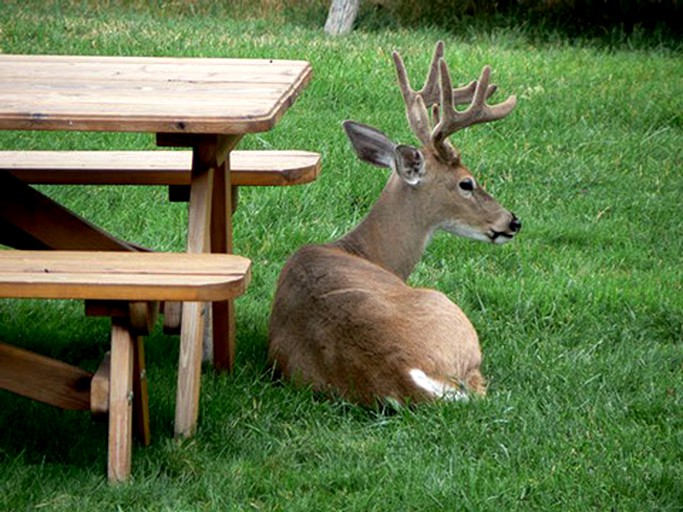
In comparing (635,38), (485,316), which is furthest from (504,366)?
(635,38)

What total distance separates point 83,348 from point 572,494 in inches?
91.4

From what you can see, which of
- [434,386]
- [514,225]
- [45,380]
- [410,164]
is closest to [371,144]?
[410,164]

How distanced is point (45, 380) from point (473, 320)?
2206 mm

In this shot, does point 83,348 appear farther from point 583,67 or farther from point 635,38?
point 635,38

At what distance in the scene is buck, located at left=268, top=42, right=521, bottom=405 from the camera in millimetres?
4969

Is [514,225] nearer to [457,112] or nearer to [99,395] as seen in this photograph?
[457,112]

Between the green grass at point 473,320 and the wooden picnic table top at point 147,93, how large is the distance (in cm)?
102

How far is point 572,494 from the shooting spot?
4254 mm

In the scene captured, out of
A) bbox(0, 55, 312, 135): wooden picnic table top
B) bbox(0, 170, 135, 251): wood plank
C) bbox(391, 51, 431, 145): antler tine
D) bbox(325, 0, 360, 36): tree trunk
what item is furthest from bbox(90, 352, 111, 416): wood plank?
bbox(325, 0, 360, 36): tree trunk

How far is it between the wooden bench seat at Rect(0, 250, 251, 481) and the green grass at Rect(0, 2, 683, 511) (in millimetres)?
184

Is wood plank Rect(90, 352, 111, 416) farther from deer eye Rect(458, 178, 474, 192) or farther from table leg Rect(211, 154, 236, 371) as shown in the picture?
deer eye Rect(458, 178, 474, 192)

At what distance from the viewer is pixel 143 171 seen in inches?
238

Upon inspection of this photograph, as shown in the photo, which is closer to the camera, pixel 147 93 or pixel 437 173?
pixel 147 93

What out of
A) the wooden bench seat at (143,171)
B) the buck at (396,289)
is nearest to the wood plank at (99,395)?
the buck at (396,289)
